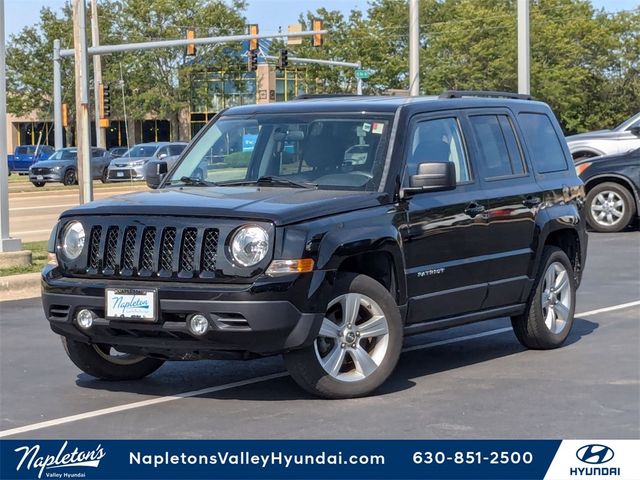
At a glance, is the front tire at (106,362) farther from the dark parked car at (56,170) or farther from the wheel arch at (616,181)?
the dark parked car at (56,170)

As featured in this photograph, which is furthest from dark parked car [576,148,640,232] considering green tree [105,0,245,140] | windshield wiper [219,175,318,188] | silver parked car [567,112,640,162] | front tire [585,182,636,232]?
green tree [105,0,245,140]

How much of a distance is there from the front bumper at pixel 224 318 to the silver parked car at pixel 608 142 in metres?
16.5

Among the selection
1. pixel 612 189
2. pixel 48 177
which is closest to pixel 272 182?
pixel 612 189

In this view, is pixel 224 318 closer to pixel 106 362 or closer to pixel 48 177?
pixel 106 362

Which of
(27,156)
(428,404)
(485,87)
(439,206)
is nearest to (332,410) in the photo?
(428,404)

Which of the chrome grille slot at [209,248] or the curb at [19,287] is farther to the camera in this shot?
the curb at [19,287]

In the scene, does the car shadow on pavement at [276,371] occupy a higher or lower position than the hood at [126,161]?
lower

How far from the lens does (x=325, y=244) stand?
7.33 meters

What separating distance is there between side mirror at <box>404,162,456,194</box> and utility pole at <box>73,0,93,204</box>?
571 inches

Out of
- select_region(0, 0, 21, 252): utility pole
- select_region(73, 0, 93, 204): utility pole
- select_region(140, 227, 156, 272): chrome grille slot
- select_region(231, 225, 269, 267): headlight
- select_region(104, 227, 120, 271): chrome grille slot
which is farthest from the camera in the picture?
select_region(73, 0, 93, 204): utility pole

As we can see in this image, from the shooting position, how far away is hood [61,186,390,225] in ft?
24.0

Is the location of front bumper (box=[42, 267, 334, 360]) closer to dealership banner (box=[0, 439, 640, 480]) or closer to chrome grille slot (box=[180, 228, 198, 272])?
chrome grille slot (box=[180, 228, 198, 272])

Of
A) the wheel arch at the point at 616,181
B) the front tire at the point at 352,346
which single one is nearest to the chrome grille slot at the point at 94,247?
the front tire at the point at 352,346

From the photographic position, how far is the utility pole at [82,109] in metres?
22.1
